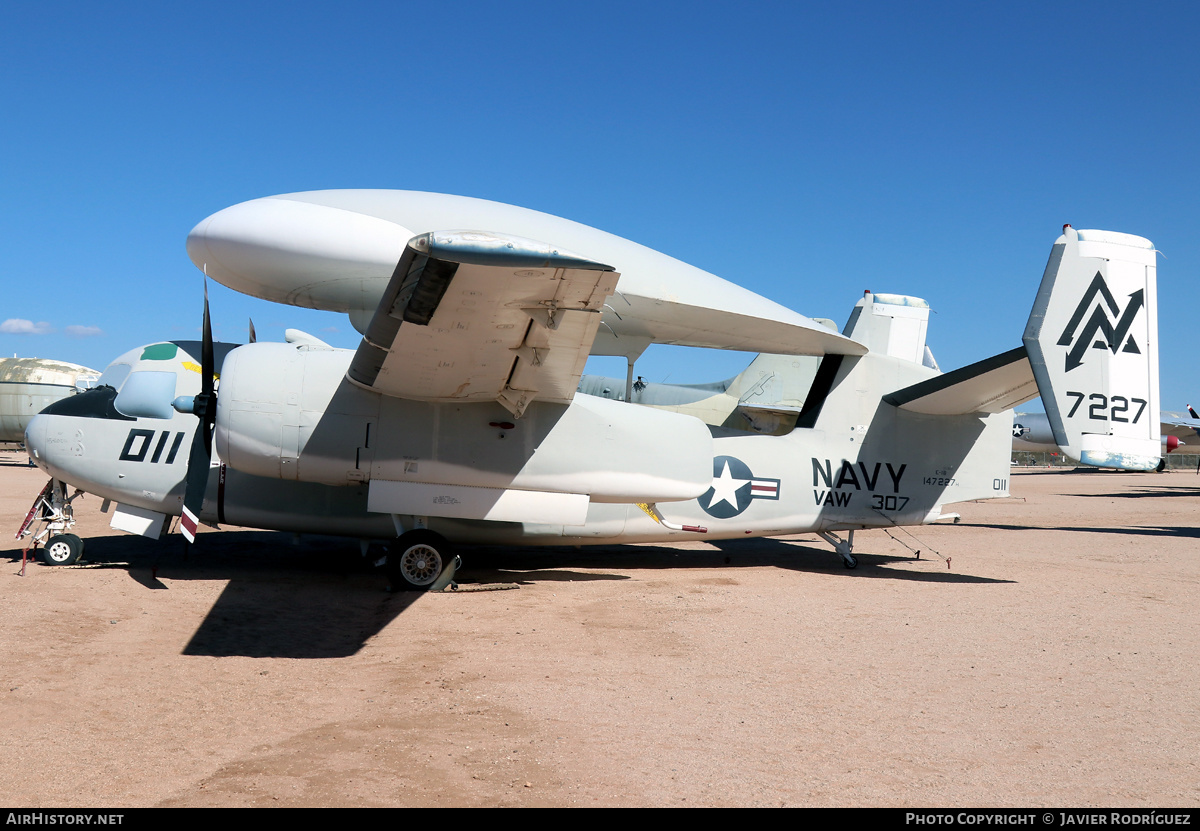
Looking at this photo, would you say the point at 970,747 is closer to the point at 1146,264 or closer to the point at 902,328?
the point at 1146,264

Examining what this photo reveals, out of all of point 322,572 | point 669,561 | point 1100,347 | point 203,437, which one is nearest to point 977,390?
point 1100,347

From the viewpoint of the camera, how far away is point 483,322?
754 cm

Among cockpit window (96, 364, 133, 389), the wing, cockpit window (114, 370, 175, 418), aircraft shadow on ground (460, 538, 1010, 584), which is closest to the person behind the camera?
the wing

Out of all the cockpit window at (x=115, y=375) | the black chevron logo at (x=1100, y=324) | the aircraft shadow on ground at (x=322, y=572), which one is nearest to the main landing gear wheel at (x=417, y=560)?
the aircraft shadow on ground at (x=322, y=572)

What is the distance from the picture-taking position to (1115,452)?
29.9 ft

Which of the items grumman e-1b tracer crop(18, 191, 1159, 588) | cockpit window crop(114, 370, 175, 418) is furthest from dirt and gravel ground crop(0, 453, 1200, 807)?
cockpit window crop(114, 370, 175, 418)

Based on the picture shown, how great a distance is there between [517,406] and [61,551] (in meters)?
6.95

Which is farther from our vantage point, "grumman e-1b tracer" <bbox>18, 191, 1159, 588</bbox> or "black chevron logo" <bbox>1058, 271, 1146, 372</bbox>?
"black chevron logo" <bbox>1058, 271, 1146, 372</bbox>

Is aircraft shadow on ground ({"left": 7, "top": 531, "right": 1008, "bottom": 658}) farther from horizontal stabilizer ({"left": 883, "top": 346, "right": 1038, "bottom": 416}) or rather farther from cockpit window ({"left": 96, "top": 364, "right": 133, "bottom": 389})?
horizontal stabilizer ({"left": 883, "top": 346, "right": 1038, "bottom": 416})

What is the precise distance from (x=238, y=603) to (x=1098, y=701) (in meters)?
8.68

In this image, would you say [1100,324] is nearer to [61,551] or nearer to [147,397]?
[147,397]

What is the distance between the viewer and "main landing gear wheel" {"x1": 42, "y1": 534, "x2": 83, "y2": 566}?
10.8 meters

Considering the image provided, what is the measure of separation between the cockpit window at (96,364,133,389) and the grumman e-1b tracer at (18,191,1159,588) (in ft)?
0.16
